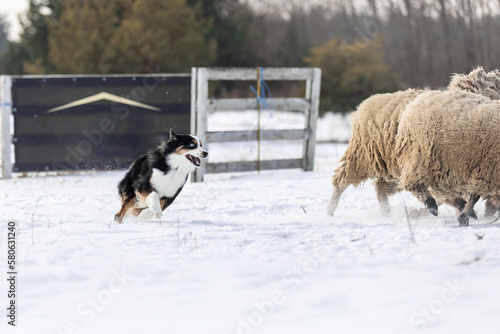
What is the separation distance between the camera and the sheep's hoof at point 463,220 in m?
5.65

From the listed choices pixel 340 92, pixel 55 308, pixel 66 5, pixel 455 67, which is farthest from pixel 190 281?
pixel 455 67

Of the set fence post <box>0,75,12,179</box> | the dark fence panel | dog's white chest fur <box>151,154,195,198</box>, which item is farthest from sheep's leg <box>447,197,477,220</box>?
fence post <box>0,75,12,179</box>

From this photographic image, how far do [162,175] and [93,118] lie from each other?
14.2 feet

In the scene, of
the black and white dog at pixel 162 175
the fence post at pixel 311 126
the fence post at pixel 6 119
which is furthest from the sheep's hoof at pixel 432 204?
the fence post at pixel 6 119

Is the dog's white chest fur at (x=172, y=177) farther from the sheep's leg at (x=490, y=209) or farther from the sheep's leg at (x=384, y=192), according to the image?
the sheep's leg at (x=490, y=209)

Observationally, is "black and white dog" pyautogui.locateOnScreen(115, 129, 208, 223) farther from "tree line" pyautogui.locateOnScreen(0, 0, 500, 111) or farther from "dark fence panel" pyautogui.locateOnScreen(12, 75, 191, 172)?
"tree line" pyautogui.locateOnScreen(0, 0, 500, 111)

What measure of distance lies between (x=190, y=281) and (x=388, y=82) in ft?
68.1

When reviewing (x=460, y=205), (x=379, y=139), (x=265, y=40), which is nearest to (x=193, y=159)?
(x=379, y=139)

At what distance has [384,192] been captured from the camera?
6.70 meters

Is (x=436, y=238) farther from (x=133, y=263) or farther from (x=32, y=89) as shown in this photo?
(x=32, y=89)

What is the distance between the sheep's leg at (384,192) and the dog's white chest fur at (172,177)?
1.97 metres

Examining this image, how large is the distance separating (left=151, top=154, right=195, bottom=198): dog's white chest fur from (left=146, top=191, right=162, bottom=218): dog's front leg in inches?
3.2

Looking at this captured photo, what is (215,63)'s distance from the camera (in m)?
26.6

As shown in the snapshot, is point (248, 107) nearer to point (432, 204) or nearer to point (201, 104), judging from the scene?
A: point (201, 104)
